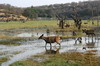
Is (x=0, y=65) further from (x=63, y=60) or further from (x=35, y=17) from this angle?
(x=35, y=17)

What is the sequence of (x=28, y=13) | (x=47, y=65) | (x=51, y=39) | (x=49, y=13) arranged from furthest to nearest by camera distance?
(x=49, y=13) < (x=28, y=13) < (x=51, y=39) < (x=47, y=65)

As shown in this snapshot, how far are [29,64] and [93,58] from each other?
5.98 metres

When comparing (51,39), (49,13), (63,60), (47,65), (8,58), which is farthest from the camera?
(49,13)

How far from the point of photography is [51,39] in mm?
28188

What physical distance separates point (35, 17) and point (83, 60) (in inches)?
4628

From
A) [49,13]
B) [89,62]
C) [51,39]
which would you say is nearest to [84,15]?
[49,13]

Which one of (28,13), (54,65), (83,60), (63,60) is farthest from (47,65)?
(28,13)

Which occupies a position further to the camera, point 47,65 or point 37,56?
point 37,56

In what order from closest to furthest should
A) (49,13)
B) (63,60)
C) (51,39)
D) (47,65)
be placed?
1. (47,65)
2. (63,60)
3. (51,39)
4. (49,13)

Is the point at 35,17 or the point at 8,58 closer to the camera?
the point at 8,58

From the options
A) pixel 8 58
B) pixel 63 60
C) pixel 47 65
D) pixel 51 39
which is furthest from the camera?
pixel 51 39

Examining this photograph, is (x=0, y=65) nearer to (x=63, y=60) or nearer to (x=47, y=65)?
(x=47, y=65)

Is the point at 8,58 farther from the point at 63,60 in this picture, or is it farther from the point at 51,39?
the point at 51,39

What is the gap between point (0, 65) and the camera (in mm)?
19188
